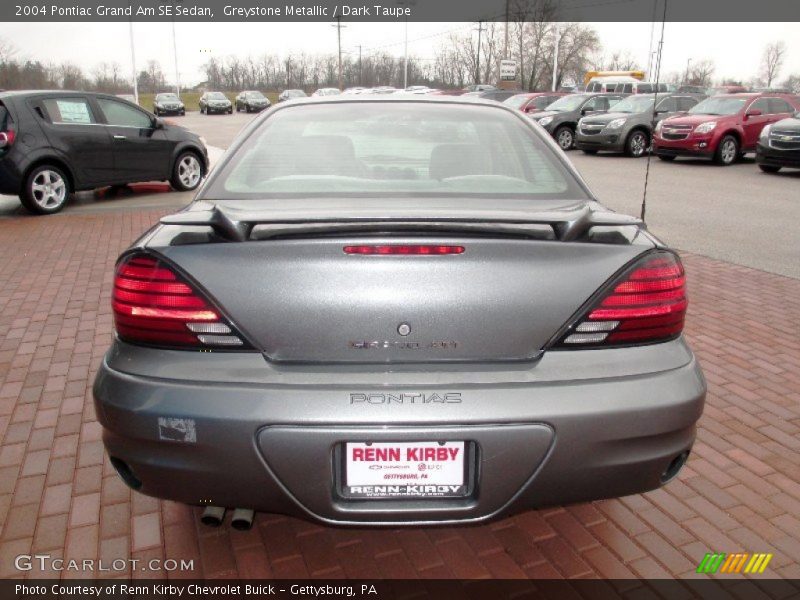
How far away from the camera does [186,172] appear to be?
11.8 m

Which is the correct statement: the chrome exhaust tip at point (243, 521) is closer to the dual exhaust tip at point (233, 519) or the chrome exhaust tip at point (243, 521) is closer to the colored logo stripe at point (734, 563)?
the dual exhaust tip at point (233, 519)

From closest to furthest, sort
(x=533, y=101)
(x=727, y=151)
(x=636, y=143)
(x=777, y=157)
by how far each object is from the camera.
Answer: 1. (x=777, y=157)
2. (x=727, y=151)
3. (x=636, y=143)
4. (x=533, y=101)

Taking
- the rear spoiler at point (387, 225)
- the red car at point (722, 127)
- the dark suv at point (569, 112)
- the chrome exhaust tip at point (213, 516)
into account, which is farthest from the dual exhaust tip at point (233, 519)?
the dark suv at point (569, 112)

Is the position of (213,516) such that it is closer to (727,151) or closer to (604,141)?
(727,151)

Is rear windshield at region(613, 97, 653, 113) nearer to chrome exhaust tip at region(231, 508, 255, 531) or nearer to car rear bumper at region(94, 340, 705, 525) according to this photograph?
car rear bumper at region(94, 340, 705, 525)

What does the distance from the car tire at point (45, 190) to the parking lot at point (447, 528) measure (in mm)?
4442

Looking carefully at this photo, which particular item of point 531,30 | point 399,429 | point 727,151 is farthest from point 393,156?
point 531,30

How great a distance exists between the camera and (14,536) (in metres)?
2.52

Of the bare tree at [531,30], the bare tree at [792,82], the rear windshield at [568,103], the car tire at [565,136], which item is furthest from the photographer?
the bare tree at [792,82]

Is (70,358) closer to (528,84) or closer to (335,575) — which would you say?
(335,575)

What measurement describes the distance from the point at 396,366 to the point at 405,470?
11.5 inches

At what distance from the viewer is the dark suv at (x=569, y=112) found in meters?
21.1

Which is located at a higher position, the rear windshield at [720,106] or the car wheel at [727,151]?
the rear windshield at [720,106]
